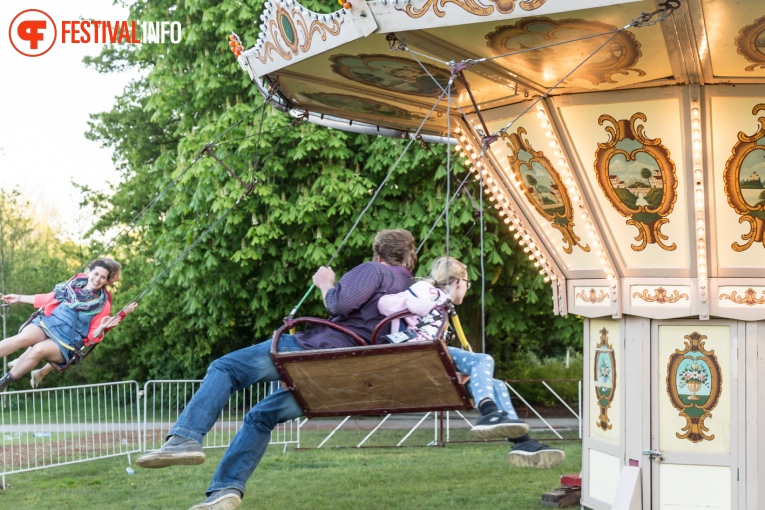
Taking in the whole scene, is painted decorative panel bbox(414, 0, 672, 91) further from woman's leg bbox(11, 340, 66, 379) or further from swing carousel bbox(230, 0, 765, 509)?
woman's leg bbox(11, 340, 66, 379)

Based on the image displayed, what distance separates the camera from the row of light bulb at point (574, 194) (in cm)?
847

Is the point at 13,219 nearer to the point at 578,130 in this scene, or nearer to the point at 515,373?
the point at 515,373

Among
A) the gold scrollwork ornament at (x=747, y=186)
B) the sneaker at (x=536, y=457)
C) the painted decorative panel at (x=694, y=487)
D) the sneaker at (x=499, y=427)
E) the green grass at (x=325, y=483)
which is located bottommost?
the green grass at (x=325, y=483)

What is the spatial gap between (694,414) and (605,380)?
93 cm

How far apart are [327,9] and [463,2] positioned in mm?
10425

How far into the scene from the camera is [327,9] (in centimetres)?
1625

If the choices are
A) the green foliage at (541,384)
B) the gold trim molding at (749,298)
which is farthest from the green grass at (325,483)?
the green foliage at (541,384)

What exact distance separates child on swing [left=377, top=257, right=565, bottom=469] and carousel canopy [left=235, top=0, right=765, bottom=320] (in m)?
1.13

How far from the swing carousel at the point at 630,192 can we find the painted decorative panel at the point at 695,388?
1 centimetres

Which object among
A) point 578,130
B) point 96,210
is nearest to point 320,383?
point 578,130

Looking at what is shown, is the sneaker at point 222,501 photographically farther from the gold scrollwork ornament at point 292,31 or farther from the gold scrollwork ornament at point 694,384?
the gold scrollwork ornament at point 694,384

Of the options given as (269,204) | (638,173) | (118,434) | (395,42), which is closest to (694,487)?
(638,173)

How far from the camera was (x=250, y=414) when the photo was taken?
7.11 metres

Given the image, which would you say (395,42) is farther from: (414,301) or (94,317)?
(94,317)
